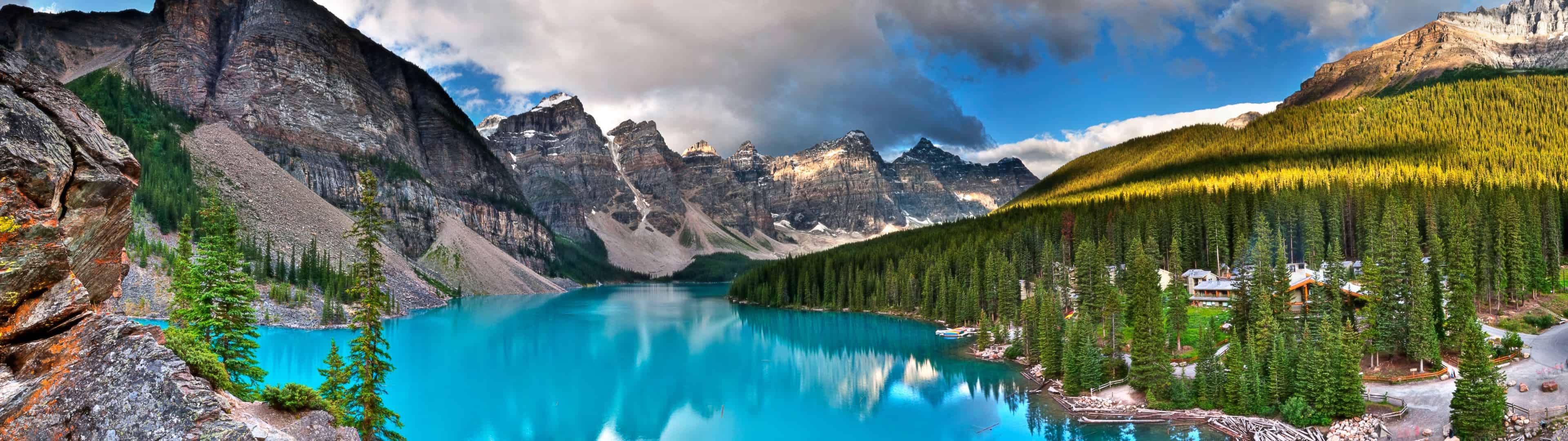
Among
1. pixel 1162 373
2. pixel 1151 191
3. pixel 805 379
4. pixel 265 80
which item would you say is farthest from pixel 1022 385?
pixel 265 80

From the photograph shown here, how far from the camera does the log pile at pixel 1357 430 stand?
86.8 ft

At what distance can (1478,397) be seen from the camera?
24312mm

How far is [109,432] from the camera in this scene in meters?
7.91

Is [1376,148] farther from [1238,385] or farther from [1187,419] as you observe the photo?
[1187,419]

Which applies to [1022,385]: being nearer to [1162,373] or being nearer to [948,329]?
[1162,373]

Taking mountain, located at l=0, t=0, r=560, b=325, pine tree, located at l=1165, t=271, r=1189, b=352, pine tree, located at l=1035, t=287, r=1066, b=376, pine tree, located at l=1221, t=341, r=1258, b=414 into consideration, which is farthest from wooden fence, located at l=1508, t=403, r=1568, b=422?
mountain, located at l=0, t=0, r=560, b=325

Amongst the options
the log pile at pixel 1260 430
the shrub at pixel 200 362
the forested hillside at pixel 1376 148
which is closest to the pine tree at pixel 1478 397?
the log pile at pixel 1260 430

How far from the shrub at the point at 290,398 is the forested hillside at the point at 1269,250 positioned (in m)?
34.2

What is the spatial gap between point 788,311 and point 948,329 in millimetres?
38094

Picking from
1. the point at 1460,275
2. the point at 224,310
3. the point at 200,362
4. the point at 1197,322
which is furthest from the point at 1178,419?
the point at 224,310

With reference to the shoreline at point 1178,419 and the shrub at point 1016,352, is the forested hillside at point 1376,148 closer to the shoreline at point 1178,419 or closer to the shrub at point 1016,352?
the shrub at point 1016,352

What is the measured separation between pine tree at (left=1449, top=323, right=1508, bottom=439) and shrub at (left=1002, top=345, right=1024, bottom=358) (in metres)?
26.6

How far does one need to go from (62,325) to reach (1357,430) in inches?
1425

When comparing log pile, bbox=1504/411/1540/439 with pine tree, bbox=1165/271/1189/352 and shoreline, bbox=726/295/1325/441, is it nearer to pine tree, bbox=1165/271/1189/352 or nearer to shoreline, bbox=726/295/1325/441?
shoreline, bbox=726/295/1325/441
